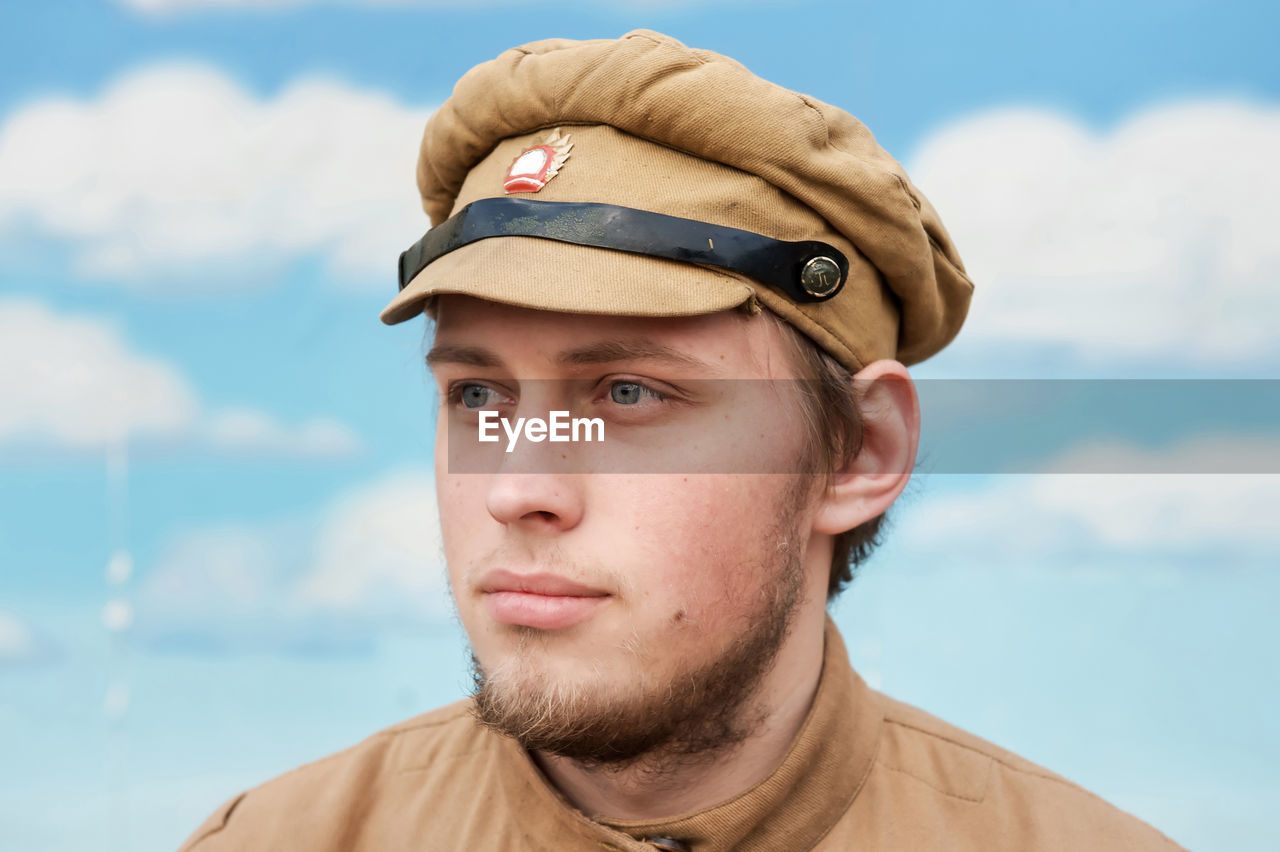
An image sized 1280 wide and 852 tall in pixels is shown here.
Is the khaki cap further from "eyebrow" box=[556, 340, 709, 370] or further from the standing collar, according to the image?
the standing collar

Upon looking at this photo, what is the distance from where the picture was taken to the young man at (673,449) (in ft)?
6.48

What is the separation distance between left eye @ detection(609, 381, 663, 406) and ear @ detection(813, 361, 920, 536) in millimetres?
482

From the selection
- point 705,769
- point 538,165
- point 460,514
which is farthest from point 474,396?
point 705,769

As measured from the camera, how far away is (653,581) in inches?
77.1

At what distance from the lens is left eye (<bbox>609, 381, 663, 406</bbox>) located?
2.04 meters

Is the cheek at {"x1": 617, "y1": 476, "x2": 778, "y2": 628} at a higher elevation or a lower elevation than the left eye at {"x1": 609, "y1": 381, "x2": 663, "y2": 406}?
lower

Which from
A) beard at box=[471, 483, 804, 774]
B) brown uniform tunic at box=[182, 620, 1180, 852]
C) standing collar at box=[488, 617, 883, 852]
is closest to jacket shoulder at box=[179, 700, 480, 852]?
brown uniform tunic at box=[182, 620, 1180, 852]

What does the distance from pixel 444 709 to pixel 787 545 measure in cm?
113

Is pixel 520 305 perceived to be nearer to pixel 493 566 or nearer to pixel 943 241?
pixel 493 566

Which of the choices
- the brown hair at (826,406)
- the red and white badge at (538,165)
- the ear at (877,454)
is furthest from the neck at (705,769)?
Result: the red and white badge at (538,165)

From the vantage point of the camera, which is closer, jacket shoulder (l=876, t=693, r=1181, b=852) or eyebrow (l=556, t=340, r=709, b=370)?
eyebrow (l=556, t=340, r=709, b=370)

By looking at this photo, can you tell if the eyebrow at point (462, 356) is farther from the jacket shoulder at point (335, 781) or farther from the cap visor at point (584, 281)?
the jacket shoulder at point (335, 781)

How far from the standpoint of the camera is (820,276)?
215cm

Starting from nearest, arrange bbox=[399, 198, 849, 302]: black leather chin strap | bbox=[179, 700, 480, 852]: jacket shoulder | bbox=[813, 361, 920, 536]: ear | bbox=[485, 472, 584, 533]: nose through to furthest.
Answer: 1. bbox=[485, 472, 584, 533]: nose
2. bbox=[399, 198, 849, 302]: black leather chin strap
3. bbox=[813, 361, 920, 536]: ear
4. bbox=[179, 700, 480, 852]: jacket shoulder
